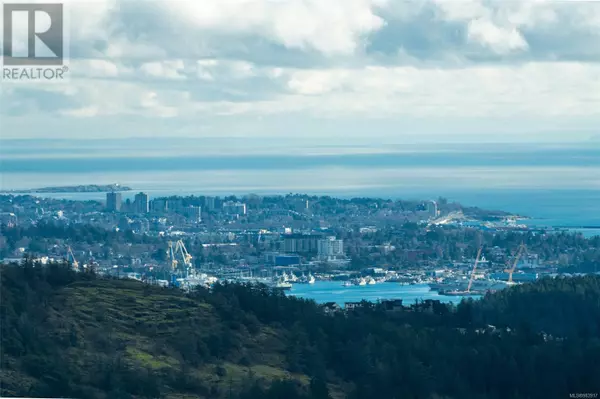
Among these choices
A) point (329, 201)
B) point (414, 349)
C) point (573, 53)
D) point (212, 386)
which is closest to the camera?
A: point (212, 386)

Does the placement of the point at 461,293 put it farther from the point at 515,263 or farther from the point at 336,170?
the point at 336,170

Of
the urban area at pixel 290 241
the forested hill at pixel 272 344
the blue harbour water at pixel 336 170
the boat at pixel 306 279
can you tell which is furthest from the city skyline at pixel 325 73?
the forested hill at pixel 272 344

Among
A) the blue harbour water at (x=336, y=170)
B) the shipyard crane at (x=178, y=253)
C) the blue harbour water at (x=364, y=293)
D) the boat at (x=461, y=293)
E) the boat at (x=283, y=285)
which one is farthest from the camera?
the blue harbour water at (x=336, y=170)

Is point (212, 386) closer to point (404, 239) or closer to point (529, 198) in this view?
point (404, 239)

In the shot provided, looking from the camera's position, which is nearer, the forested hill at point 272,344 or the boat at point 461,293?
the forested hill at point 272,344

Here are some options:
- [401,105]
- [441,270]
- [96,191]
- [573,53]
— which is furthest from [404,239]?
[96,191]

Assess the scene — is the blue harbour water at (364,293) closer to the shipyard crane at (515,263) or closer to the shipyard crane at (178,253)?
the shipyard crane at (515,263)

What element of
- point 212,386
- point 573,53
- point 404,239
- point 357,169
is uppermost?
point 573,53
